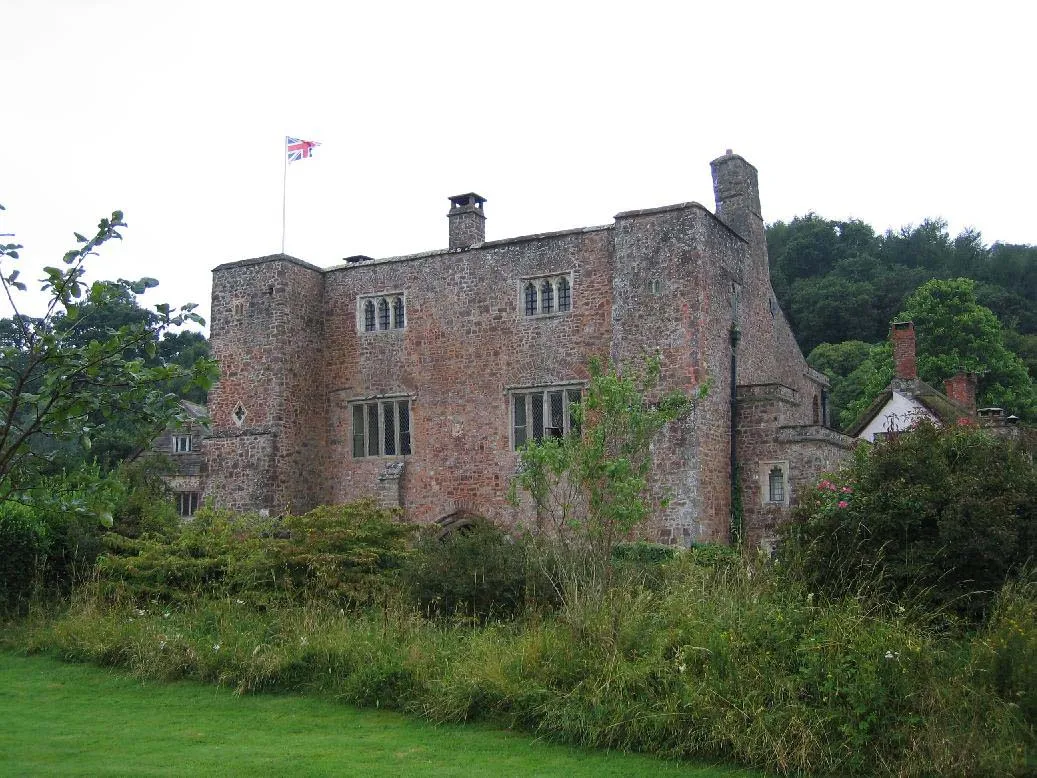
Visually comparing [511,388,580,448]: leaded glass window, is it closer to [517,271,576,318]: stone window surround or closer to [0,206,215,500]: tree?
[517,271,576,318]: stone window surround

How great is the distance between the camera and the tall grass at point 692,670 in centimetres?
858

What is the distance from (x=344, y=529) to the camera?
52.5 ft

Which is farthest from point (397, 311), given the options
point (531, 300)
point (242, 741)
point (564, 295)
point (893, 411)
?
point (242, 741)

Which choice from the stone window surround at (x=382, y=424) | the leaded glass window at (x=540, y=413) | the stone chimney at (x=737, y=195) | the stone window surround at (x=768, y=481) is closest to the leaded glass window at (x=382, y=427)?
the stone window surround at (x=382, y=424)

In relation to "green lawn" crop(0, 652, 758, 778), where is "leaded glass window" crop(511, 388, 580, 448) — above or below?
above

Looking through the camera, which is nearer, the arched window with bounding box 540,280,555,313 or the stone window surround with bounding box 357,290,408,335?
the arched window with bounding box 540,280,555,313

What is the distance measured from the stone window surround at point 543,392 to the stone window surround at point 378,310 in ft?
11.3

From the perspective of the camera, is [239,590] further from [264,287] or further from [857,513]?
[264,287]

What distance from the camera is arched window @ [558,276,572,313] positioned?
23859 millimetres

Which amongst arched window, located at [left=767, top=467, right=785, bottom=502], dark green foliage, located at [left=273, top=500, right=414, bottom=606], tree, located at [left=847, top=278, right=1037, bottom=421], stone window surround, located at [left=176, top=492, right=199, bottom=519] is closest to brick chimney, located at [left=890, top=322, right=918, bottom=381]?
tree, located at [left=847, top=278, right=1037, bottom=421]

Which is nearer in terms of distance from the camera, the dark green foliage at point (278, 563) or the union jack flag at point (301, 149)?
the dark green foliage at point (278, 563)

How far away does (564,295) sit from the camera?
23.9m

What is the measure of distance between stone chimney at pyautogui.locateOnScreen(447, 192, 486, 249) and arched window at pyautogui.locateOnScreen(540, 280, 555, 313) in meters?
2.87

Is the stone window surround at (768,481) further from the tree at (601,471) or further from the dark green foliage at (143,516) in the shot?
the dark green foliage at (143,516)
